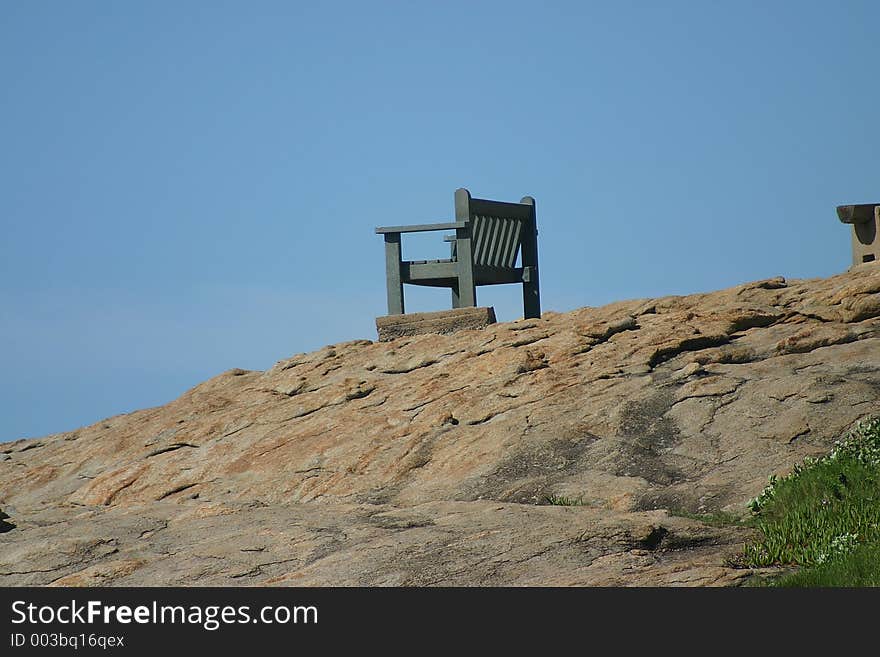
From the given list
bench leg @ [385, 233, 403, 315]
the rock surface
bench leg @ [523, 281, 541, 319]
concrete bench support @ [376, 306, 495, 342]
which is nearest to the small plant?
the rock surface

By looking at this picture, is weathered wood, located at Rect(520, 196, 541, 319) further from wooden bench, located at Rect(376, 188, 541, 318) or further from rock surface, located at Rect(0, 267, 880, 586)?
rock surface, located at Rect(0, 267, 880, 586)

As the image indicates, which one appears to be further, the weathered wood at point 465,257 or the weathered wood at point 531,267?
the weathered wood at point 531,267

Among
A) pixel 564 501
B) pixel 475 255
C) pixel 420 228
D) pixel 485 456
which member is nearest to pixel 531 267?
pixel 475 255

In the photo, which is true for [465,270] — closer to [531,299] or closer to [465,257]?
[465,257]

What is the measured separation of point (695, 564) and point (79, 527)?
21.0 ft

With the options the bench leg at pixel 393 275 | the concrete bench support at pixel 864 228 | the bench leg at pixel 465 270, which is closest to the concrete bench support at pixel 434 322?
the bench leg at pixel 393 275

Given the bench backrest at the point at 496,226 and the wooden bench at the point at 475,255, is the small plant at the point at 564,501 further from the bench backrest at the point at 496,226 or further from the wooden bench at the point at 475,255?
the bench backrest at the point at 496,226

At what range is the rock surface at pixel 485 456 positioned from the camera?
9.38m

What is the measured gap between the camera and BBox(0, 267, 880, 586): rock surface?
30.8 ft

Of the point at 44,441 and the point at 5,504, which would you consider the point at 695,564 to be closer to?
the point at 5,504


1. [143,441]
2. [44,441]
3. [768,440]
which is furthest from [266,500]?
[44,441]

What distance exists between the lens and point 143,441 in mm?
16000

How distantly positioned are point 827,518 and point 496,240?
979 cm

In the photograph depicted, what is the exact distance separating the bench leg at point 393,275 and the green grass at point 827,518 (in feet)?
26.6
